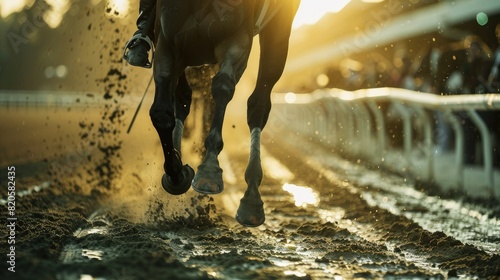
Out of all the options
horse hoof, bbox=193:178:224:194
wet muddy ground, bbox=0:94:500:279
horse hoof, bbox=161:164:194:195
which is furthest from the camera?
horse hoof, bbox=161:164:194:195

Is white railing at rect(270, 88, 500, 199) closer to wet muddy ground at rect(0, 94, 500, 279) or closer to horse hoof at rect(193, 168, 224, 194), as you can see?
wet muddy ground at rect(0, 94, 500, 279)

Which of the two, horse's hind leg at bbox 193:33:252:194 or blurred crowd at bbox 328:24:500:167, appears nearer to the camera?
horse's hind leg at bbox 193:33:252:194

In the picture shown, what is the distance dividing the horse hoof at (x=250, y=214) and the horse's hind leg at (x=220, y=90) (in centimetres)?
42

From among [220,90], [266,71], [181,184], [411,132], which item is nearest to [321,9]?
[411,132]

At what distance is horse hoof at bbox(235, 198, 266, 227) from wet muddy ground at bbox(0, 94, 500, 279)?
4.8 inches

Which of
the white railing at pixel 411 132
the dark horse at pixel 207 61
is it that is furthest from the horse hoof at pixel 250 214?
the white railing at pixel 411 132

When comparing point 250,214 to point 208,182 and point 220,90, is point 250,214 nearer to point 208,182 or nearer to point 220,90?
point 208,182

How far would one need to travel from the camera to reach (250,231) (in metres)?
6.01

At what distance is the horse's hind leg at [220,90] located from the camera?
5.20 m

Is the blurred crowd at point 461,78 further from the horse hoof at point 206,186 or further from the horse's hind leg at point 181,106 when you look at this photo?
the horse hoof at point 206,186

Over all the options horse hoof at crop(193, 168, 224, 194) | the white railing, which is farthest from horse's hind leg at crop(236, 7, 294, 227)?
the white railing

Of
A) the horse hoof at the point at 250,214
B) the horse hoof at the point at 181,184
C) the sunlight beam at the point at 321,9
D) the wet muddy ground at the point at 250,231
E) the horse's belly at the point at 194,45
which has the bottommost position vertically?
the wet muddy ground at the point at 250,231

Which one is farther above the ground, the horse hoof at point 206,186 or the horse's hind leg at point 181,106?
the horse's hind leg at point 181,106

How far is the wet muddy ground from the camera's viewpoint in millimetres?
4492
